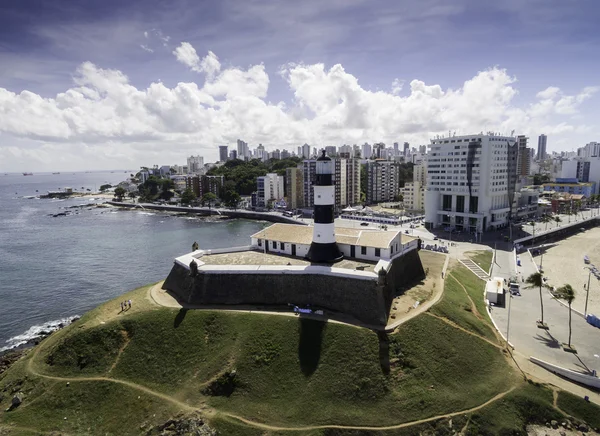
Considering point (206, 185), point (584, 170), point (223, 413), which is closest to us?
point (223, 413)

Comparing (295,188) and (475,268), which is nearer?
(475,268)

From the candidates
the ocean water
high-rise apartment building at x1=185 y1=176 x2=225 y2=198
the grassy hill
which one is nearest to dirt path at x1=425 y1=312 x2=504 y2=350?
the grassy hill

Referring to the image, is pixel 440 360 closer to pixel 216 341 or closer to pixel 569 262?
pixel 216 341

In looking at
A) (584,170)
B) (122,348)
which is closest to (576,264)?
(122,348)

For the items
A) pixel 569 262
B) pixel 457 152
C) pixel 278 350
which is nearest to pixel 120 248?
pixel 278 350

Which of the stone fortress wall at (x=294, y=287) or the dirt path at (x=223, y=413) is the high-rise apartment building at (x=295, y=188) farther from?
the dirt path at (x=223, y=413)

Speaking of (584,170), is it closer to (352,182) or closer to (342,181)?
(352,182)
